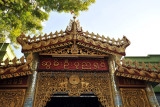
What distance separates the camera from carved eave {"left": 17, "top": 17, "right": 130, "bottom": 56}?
19.0ft

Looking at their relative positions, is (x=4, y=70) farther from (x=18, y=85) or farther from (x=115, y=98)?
(x=115, y=98)

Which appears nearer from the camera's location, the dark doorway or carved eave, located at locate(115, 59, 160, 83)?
carved eave, located at locate(115, 59, 160, 83)

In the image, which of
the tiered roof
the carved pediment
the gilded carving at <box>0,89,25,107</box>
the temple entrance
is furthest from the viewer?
the temple entrance

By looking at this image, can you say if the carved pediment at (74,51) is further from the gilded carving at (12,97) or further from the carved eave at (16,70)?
the gilded carving at (12,97)

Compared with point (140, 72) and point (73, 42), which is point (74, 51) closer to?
point (73, 42)

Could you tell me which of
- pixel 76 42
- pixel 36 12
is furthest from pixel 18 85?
pixel 36 12

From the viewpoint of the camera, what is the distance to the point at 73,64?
5965 mm


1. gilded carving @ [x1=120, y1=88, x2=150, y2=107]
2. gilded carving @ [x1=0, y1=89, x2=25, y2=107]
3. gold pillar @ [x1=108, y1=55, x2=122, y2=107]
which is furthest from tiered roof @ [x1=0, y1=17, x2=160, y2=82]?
gilded carving @ [x1=0, y1=89, x2=25, y2=107]

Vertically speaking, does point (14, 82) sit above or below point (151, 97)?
above

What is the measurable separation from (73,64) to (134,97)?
274cm

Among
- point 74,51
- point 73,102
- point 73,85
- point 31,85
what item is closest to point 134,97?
point 73,85

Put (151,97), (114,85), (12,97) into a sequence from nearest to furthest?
(12,97), (151,97), (114,85)

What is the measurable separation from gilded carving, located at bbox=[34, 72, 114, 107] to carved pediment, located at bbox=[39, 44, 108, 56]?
90cm

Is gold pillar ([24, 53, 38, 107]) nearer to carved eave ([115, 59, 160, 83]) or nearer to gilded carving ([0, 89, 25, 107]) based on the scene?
gilded carving ([0, 89, 25, 107])
